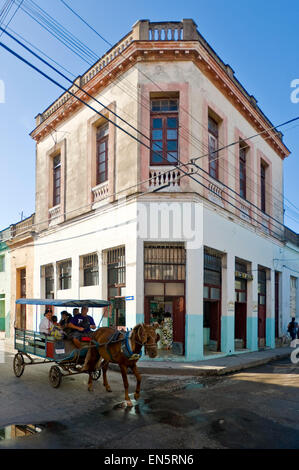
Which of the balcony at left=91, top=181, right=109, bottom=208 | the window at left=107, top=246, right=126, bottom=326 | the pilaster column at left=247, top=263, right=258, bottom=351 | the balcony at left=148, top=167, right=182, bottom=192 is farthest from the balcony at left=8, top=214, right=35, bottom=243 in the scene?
the pilaster column at left=247, top=263, right=258, bottom=351

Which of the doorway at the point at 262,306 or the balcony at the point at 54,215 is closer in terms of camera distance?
the balcony at the point at 54,215

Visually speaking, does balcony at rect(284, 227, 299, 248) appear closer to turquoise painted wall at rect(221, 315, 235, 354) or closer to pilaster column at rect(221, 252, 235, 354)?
pilaster column at rect(221, 252, 235, 354)

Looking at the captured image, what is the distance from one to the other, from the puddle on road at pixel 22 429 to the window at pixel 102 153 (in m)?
11.0

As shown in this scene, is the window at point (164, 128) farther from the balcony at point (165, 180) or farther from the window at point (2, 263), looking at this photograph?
the window at point (2, 263)

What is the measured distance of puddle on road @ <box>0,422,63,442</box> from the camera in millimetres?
6207

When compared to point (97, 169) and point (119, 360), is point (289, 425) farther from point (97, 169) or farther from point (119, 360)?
point (97, 169)

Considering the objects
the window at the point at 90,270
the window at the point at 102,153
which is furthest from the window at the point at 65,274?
the window at the point at 102,153

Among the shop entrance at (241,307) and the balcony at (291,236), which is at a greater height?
the balcony at (291,236)

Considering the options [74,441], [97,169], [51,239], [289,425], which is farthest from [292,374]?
[51,239]

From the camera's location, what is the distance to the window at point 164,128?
1457cm

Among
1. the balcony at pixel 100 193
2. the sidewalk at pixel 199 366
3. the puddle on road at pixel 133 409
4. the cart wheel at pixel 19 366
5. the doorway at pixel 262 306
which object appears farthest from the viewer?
→ the doorway at pixel 262 306

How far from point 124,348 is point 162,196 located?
6.68 m

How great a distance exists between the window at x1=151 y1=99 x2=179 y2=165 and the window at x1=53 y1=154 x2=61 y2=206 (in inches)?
267

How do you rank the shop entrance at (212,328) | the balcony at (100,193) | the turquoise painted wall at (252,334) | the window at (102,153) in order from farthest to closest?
the turquoise painted wall at (252,334) → the window at (102,153) → the shop entrance at (212,328) → the balcony at (100,193)
